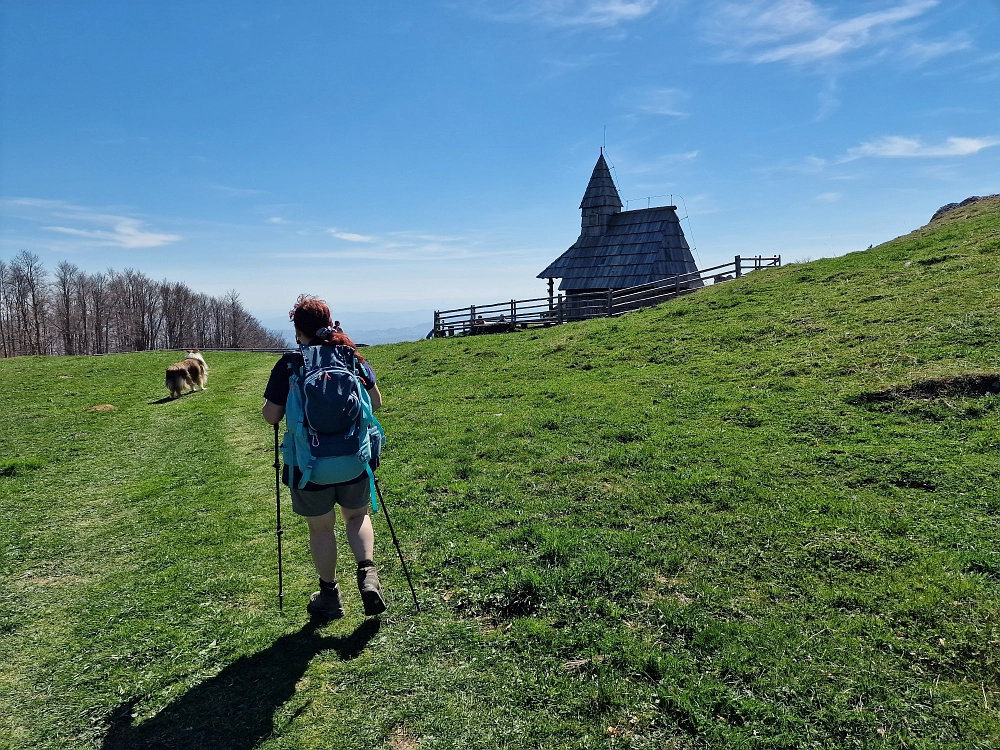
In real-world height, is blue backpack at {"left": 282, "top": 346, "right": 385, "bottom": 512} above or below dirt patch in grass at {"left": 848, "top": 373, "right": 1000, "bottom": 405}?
above

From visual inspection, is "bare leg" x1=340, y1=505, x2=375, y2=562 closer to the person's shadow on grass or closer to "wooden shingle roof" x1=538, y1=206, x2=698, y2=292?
the person's shadow on grass

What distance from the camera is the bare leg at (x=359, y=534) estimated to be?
4.89 metres

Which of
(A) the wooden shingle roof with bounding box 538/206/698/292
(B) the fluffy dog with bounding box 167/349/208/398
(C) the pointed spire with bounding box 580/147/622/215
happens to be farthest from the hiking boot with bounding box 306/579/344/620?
(C) the pointed spire with bounding box 580/147/622/215

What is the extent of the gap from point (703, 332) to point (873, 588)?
1210 centimetres

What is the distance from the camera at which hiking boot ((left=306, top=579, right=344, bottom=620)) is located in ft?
16.2

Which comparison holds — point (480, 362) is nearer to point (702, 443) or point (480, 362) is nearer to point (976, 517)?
point (702, 443)

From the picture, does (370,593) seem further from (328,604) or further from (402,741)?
(402,741)

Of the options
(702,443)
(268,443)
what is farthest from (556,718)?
(268,443)

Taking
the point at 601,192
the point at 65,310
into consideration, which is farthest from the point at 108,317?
the point at 601,192

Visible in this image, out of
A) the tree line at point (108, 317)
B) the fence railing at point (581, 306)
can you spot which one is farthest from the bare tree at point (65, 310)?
the fence railing at point (581, 306)

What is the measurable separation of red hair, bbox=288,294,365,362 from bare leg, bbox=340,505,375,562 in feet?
4.31

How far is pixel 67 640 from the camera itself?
5.01 metres

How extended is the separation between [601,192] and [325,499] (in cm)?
3783

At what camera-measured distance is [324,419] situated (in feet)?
14.8
